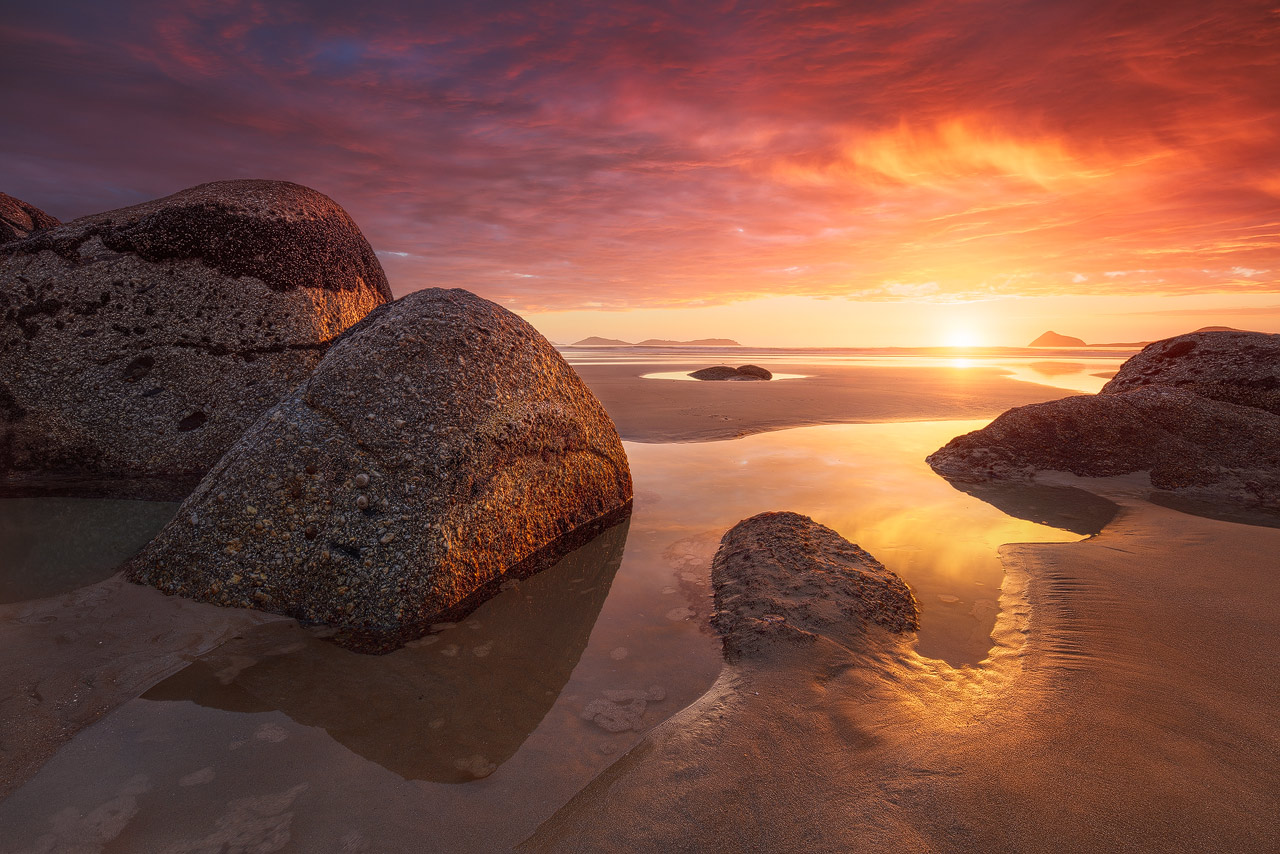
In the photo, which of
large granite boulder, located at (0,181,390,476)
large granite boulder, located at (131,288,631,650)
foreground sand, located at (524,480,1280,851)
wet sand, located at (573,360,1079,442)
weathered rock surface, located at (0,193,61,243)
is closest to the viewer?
foreground sand, located at (524,480,1280,851)

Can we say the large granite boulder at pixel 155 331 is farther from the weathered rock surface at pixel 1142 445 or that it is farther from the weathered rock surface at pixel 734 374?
the weathered rock surface at pixel 734 374

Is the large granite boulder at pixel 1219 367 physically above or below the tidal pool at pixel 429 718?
above

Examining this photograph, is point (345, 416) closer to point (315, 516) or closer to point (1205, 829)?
point (315, 516)

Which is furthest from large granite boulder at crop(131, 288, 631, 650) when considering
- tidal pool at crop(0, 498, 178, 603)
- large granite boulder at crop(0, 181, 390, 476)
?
large granite boulder at crop(0, 181, 390, 476)

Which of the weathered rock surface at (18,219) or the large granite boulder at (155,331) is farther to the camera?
the weathered rock surface at (18,219)

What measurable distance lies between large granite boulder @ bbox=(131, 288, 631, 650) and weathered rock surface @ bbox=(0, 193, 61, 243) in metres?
5.96

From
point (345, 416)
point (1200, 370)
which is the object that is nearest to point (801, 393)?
point (1200, 370)

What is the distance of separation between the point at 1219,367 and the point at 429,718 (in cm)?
1009

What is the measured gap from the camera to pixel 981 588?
12.0 ft

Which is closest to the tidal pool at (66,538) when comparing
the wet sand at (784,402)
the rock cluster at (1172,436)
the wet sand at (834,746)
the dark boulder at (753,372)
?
the wet sand at (834,746)

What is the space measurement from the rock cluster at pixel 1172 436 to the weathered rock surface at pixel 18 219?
11544 mm

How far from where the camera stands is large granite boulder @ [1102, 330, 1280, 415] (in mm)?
6797

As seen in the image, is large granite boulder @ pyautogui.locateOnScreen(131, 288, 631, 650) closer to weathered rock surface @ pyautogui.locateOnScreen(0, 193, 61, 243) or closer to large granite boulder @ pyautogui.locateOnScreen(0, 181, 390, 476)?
A: large granite boulder @ pyautogui.locateOnScreen(0, 181, 390, 476)

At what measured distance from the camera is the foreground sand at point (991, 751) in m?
1.82
